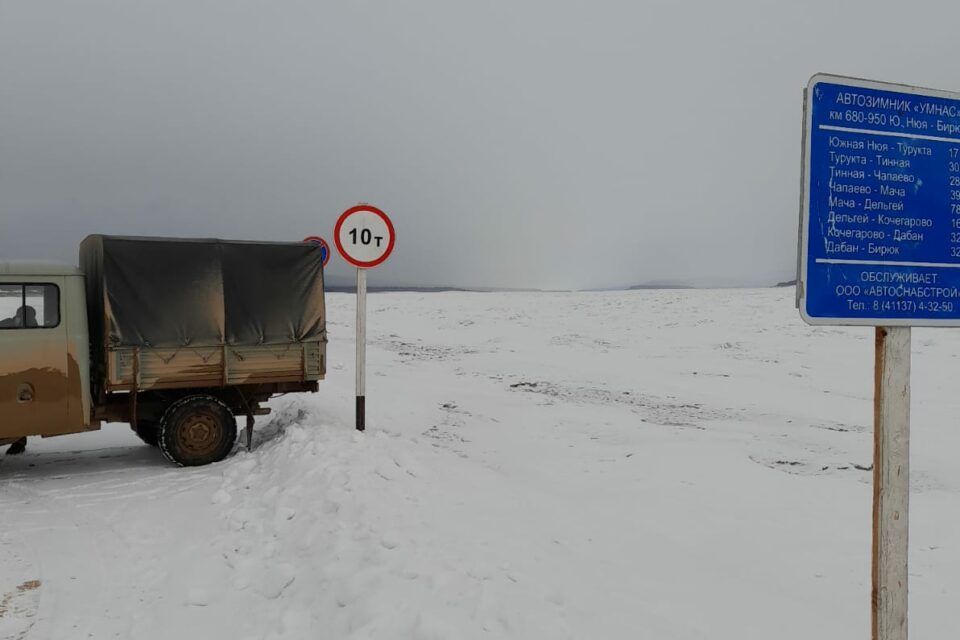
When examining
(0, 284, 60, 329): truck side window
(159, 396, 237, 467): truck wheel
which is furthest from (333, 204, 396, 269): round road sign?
(0, 284, 60, 329): truck side window

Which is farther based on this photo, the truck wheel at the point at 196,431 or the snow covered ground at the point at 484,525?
the truck wheel at the point at 196,431

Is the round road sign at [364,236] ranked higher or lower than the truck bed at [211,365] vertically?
higher

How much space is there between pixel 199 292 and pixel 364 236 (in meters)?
2.25

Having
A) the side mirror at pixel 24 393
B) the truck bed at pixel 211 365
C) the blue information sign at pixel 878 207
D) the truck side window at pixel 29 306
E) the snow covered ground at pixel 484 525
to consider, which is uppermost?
the blue information sign at pixel 878 207

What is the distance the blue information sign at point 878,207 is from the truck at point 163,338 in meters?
6.96

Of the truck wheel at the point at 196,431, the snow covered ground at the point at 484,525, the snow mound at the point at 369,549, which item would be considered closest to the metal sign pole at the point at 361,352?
the snow covered ground at the point at 484,525

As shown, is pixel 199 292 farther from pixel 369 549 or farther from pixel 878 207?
pixel 878 207

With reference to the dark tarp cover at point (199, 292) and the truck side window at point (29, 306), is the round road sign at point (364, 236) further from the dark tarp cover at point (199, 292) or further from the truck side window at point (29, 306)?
the truck side window at point (29, 306)

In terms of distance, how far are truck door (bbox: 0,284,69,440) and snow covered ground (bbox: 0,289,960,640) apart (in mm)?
790

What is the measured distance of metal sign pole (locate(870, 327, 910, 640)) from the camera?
8.97 feet

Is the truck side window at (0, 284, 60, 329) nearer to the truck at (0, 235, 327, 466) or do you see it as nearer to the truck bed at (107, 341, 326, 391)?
the truck at (0, 235, 327, 466)

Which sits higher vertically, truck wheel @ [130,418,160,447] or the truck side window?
the truck side window

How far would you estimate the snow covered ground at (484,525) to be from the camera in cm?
396

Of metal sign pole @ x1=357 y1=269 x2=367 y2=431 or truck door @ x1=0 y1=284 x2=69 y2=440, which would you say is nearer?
truck door @ x1=0 y1=284 x2=69 y2=440
